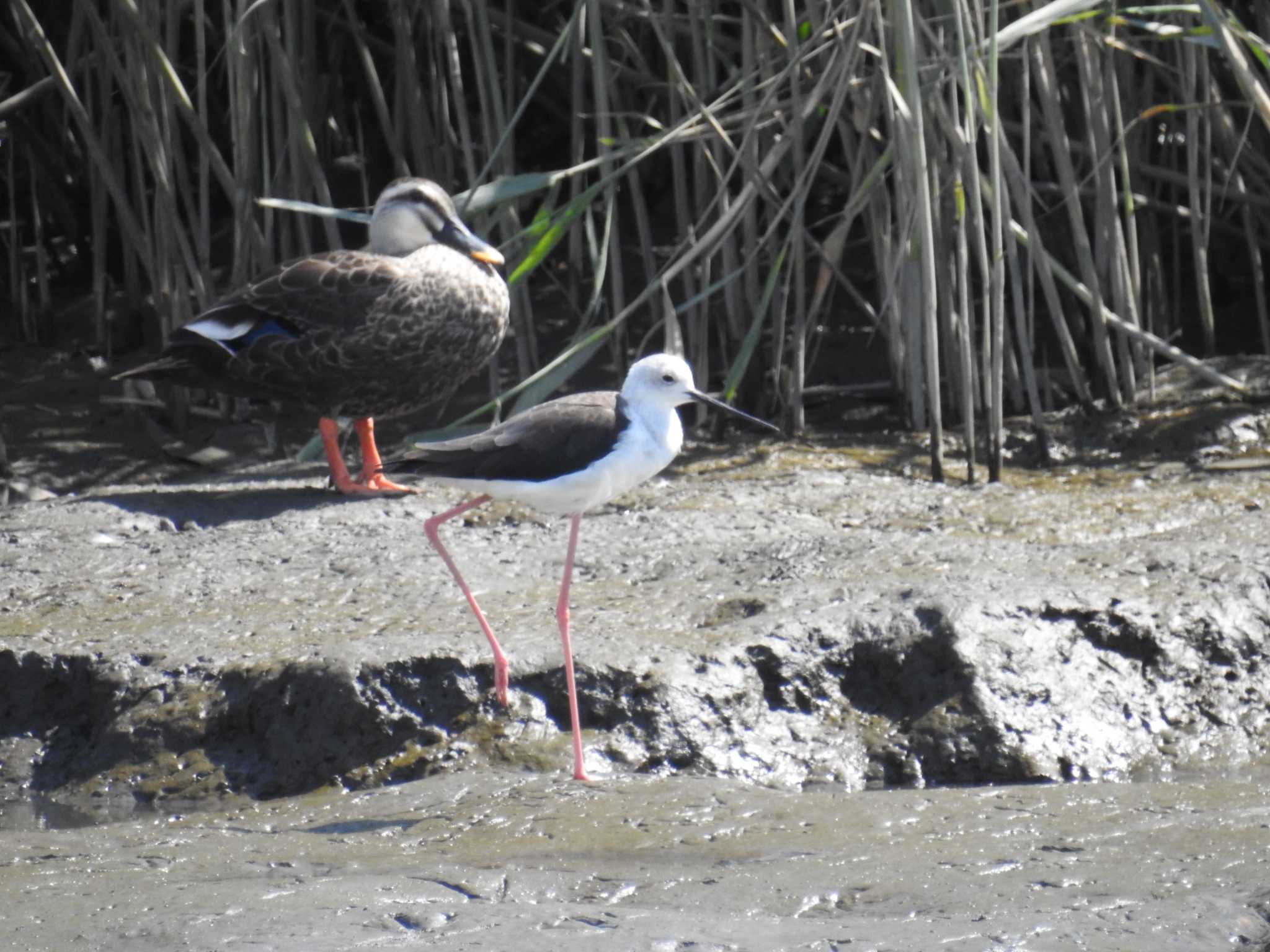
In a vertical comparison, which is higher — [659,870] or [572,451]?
[572,451]

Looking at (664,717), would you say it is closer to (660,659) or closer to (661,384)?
(660,659)

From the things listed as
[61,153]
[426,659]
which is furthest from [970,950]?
[61,153]

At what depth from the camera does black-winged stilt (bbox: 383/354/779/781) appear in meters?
3.78

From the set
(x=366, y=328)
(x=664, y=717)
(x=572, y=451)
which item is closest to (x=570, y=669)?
(x=664, y=717)

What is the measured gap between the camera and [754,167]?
204 inches

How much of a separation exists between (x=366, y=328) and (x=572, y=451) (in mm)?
1561

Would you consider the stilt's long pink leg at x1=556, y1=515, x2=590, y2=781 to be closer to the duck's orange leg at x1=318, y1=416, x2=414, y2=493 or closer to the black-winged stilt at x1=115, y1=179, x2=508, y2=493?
the duck's orange leg at x1=318, y1=416, x2=414, y2=493

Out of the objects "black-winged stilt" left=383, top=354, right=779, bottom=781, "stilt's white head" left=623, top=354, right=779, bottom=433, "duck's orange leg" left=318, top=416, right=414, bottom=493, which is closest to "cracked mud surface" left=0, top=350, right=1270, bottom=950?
"duck's orange leg" left=318, top=416, right=414, bottom=493

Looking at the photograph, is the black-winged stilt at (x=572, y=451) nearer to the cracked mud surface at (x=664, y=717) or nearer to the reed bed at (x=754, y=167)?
the cracked mud surface at (x=664, y=717)

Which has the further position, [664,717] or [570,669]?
[664,717]

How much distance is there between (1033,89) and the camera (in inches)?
249

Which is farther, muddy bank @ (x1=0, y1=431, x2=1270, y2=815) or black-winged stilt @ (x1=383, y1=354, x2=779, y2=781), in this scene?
black-winged stilt @ (x1=383, y1=354, x2=779, y2=781)

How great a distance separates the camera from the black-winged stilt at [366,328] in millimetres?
5145

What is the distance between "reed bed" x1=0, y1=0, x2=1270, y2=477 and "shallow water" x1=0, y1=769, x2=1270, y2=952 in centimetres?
183
